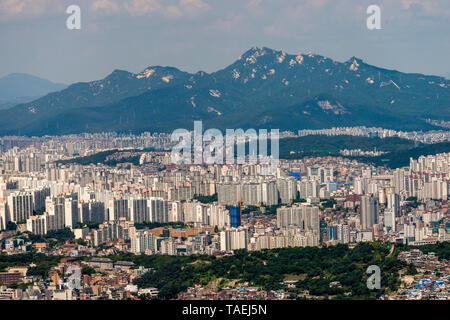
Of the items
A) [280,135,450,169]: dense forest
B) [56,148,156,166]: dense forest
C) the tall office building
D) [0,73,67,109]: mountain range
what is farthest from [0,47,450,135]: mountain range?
the tall office building

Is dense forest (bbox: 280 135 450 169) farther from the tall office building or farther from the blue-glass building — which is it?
the blue-glass building

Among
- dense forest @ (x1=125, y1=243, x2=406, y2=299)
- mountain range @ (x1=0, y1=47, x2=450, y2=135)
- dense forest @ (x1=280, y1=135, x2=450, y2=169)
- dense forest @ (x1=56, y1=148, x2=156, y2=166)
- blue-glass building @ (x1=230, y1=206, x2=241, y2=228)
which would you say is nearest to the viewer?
dense forest @ (x1=125, y1=243, x2=406, y2=299)

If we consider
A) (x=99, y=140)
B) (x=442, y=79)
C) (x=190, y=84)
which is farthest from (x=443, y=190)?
(x=442, y=79)

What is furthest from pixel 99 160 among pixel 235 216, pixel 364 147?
pixel 235 216

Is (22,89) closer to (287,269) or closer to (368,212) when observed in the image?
(368,212)
